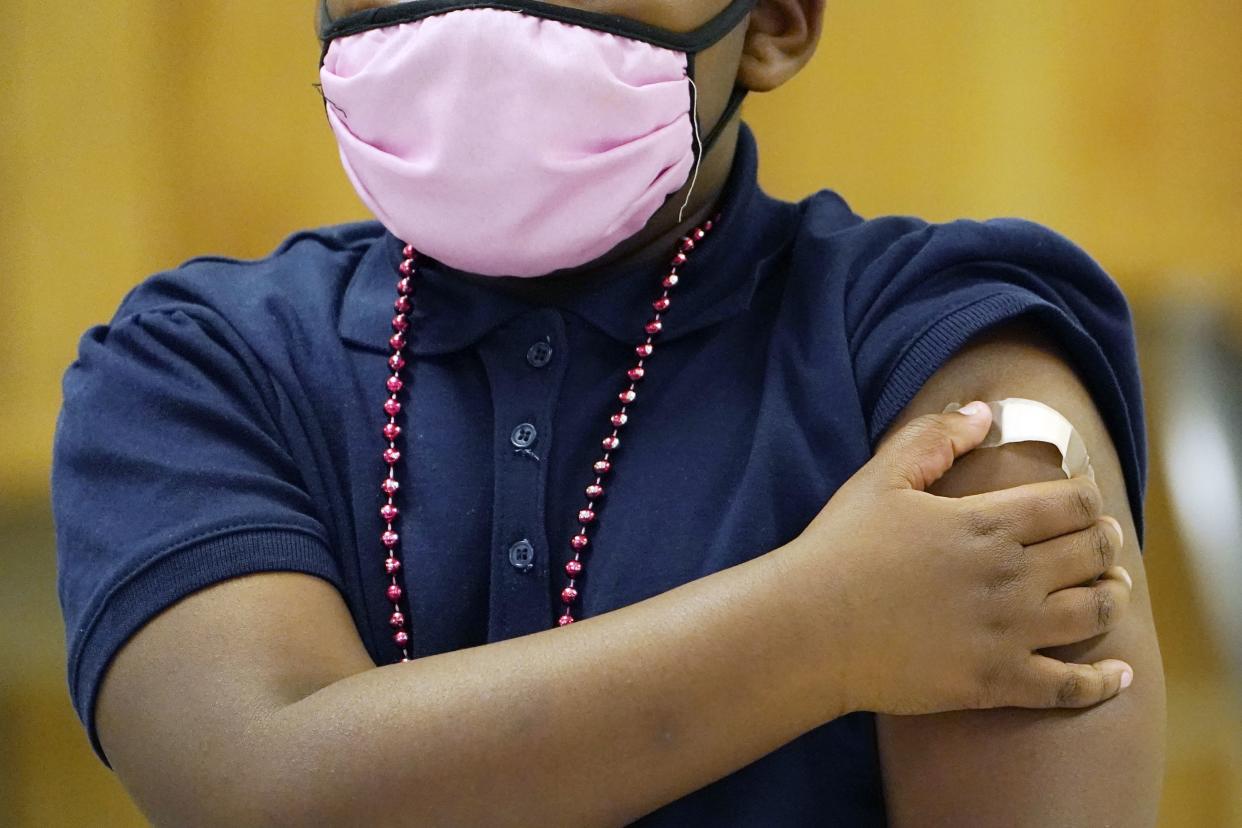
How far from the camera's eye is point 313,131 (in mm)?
2117

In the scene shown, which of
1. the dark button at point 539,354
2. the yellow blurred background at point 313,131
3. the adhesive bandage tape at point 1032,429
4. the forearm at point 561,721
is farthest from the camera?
the yellow blurred background at point 313,131

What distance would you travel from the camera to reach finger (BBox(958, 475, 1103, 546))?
2.92ft

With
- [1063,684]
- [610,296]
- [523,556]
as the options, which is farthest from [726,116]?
[1063,684]

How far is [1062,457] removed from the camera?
3.08 feet

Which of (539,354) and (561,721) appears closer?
(561,721)

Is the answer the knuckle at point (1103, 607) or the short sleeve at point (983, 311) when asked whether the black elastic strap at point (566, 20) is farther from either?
the knuckle at point (1103, 607)

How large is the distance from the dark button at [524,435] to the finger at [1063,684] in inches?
14.1

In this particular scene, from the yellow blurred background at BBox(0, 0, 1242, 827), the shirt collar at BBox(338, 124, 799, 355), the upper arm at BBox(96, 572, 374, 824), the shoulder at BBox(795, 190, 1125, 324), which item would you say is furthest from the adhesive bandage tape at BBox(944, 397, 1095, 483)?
the yellow blurred background at BBox(0, 0, 1242, 827)

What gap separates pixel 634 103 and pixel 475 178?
0.39ft

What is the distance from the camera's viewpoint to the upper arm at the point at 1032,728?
893mm

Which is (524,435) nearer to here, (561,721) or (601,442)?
(601,442)

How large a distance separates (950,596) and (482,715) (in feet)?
0.94

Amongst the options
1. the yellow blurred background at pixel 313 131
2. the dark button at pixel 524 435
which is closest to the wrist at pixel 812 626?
the dark button at pixel 524 435

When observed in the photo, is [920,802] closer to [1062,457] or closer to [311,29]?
[1062,457]
